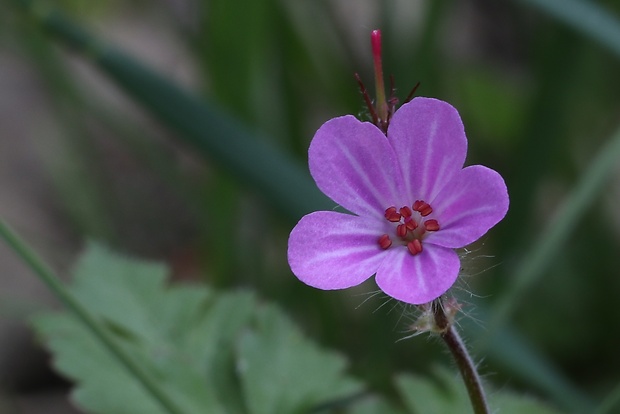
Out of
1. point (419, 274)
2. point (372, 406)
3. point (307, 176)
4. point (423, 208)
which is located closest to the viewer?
point (419, 274)

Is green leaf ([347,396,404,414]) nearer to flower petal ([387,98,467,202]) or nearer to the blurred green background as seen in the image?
the blurred green background

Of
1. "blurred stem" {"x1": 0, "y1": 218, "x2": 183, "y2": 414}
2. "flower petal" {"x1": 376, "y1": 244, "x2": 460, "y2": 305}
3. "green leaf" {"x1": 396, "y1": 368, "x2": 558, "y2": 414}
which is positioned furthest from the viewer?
"green leaf" {"x1": 396, "y1": 368, "x2": 558, "y2": 414}

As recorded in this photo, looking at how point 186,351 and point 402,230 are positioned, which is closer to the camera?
point 402,230

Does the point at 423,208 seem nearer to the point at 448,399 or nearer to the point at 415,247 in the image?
the point at 415,247

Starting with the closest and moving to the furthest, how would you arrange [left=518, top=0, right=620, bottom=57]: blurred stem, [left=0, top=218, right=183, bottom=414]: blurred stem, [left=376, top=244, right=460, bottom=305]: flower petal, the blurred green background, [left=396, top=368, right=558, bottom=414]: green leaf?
[left=376, top=244, right=460, bottom=305]: flower petal < [left=0, top=218, right=183, bottom=414]: blurred stem < [left=396, top=368, right=558, bottom=414]: green leaf < [left=518, top=0, right=620, bottom=57]: blurred stem < the blurred green background

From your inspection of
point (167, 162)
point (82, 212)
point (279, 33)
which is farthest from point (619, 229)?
point (82, 212)

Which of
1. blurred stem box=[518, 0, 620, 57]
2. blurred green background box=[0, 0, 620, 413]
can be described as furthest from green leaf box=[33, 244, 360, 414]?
blurred stem box=[518, 0, 620, 57]

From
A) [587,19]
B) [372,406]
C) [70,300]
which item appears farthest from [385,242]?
[587,19]
